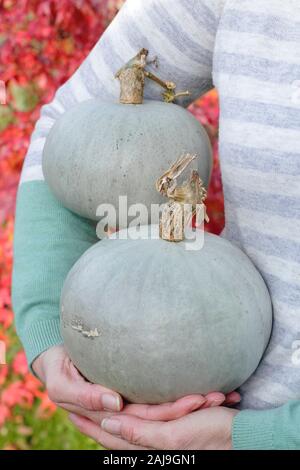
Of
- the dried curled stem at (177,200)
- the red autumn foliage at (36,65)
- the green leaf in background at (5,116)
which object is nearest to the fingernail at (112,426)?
the dried curled stem at (177,200)

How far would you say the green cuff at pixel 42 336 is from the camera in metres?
1.20

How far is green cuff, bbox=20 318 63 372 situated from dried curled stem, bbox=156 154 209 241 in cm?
32

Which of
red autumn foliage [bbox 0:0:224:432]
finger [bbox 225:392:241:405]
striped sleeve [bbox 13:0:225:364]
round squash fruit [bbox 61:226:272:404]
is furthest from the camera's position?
red autumn foliage [bbox 0:0:224:432]

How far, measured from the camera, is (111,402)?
983mm

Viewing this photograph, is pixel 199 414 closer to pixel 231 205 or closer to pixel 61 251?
pixel 231 205

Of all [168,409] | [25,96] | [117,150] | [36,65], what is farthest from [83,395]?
[25,96]

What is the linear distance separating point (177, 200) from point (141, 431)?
0.32 metres

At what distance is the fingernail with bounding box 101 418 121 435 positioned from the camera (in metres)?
1.00

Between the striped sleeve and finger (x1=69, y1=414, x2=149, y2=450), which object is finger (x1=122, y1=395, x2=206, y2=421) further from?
the striped sleeve

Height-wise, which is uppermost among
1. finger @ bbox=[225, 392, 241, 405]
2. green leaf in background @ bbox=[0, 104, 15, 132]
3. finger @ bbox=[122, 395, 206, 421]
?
finger @ bbox=[122, 395, 206, 421]

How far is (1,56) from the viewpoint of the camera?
2.33 m

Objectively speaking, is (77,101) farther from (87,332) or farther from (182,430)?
(182,430)

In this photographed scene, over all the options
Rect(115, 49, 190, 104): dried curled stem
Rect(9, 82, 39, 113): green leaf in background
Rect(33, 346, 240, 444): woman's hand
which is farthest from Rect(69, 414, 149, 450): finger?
Rect(9, 82, 39, 113): green leaf in background

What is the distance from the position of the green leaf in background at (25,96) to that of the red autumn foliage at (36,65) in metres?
0.03
